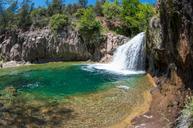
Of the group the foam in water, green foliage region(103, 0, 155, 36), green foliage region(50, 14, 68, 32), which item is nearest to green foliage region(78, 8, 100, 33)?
green foliage region(50, 14, 68, 32)

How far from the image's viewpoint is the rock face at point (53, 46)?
3919cm

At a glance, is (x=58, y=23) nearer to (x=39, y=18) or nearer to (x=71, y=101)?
(x=39, y=18)

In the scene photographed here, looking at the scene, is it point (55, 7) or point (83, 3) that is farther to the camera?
point (83, 3)

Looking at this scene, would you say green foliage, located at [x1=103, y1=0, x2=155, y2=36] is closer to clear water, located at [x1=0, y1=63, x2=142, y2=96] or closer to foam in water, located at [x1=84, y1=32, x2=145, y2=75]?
foam in water, located at [x1=84, y1=32, x2=145, y2=75]

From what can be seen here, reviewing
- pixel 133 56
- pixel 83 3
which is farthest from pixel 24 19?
pixel 133 56

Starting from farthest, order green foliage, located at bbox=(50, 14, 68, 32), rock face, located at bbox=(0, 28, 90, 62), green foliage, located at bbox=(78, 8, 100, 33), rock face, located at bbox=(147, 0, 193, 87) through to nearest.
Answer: green foliage, located at bbox=(50, 14, 68, 32), rock face, located at bbox=(0, 28, 90, 62), green foliage, located at bbox=(78, 8, 100, 33), rock face, located at bbox=(147, 0, 193, 87)

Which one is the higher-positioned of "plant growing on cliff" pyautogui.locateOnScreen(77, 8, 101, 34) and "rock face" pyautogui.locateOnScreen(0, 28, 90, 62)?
"plant growing on cliff" pyautogui.locateOnScreen(77, 8, 101, 34)

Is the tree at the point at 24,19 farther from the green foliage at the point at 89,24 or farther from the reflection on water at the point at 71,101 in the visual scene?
the reflection on water at the point at 71,101

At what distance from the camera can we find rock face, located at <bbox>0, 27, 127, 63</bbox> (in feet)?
129

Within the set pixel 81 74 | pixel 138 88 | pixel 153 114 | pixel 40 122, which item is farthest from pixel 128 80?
pixel 40 122

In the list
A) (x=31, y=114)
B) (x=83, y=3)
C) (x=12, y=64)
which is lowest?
(x=31, y=114)

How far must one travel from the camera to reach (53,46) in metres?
42.0

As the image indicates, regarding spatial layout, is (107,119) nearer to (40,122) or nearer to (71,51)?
(40,122)

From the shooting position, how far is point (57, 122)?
14.4m
